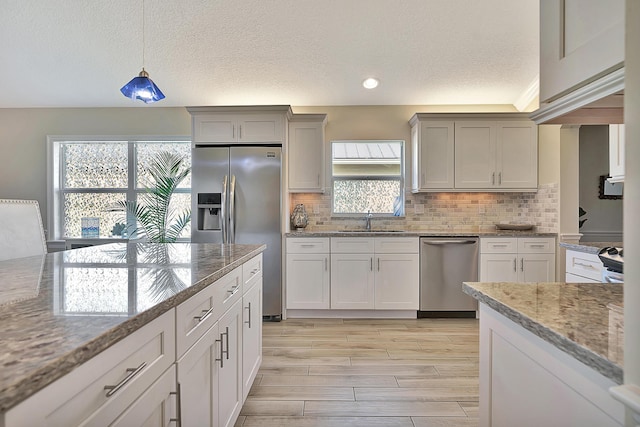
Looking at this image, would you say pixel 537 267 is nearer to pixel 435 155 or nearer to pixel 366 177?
pixel 435 155

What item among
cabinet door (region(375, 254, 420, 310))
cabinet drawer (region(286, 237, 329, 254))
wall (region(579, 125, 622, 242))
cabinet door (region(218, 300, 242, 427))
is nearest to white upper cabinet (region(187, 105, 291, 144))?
cabinet drawer (region(286, 237, 329, 254))

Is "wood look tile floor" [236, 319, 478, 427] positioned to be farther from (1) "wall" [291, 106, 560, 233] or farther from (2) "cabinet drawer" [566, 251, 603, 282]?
(1) "wall" [291, 106, 560, 233]

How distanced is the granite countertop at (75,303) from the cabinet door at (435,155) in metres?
2.86

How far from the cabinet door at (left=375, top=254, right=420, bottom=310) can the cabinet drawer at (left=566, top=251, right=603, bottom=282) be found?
1365 millimetres

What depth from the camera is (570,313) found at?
2.85 ft

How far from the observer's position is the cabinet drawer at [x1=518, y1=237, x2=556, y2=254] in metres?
3.70

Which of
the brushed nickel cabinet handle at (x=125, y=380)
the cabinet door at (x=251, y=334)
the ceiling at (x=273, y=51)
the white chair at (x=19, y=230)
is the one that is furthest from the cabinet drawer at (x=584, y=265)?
the white chair at (x=19, y=230)

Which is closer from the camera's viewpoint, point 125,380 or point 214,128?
point 125,380

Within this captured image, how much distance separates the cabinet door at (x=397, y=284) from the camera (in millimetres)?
3742

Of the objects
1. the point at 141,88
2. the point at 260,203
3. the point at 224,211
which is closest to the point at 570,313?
the point at 141,88

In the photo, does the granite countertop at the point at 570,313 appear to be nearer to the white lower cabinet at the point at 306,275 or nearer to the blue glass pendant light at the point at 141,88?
the blue glass pendant light at the point at 141,88

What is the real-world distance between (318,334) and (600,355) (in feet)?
9.38

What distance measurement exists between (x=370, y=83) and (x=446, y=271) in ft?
7.33

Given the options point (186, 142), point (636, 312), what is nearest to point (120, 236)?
point (186, 142)
